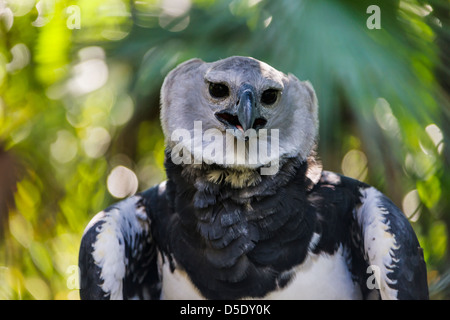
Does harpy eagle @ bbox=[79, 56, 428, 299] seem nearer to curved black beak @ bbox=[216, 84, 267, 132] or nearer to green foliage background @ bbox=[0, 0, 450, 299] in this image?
curved black beak @ bbox=[216, 84, 267, 132]

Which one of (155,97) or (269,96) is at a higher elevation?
(269,96)

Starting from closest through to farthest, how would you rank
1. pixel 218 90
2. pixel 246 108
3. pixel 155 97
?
pixel 246 108, pixel 218 90, pixel 155 97

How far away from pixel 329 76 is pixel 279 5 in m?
0.34

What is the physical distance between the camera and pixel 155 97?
2.06 m

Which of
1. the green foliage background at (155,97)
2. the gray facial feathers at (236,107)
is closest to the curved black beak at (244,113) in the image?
the gray facial feathers at (236,107)

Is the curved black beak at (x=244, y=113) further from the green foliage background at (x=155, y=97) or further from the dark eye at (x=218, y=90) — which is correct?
the green foliage background at (x=155, y=97)

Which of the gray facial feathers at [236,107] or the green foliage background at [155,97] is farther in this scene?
the green foliage background at [155,97]

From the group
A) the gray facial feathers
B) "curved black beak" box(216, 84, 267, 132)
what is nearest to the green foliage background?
the gray facial feathers

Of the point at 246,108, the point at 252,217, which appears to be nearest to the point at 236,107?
the point at 246,108

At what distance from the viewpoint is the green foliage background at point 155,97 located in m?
1.73

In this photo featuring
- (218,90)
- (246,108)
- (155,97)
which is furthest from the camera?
(155,97)

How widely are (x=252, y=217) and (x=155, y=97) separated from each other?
979 mm

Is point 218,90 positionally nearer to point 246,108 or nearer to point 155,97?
point 246,108

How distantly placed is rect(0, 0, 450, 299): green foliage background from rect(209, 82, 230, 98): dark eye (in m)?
0.44
